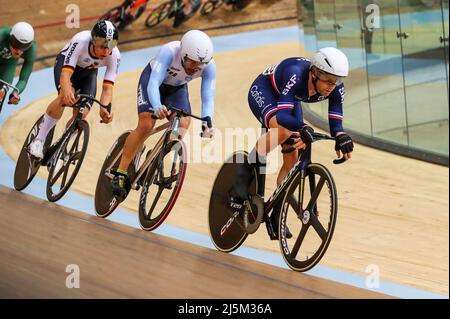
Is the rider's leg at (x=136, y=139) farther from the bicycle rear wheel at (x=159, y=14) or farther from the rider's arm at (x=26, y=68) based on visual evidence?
the bicycle rear wheel at (x=159, y=14)

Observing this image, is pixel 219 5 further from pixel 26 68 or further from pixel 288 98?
pixel 288 98

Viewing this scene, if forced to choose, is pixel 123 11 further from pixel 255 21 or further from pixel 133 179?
pixel 133 179

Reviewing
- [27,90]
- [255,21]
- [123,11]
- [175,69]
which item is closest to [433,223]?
[175,69]

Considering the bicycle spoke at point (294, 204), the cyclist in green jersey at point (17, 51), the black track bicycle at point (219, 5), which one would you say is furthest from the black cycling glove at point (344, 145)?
the black track bicycle at point (219, 5)

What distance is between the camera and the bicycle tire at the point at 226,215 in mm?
5152

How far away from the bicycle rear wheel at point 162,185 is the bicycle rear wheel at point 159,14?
8.24 m

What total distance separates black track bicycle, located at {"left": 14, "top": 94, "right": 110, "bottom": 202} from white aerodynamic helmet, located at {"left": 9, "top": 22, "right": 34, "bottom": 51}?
2.71 ft

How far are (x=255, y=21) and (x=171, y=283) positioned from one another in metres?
10.9

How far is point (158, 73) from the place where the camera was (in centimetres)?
508

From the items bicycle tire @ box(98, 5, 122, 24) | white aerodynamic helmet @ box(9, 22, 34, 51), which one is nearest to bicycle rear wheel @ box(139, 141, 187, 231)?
white aerodynamic helmet @ box(9, 22, 34, 51)

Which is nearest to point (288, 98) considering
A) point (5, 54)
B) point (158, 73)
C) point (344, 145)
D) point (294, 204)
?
point (344, 145)

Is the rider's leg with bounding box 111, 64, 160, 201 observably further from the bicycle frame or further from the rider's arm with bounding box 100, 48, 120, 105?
the rider's arm with bounding box 100, 48, 120, 105

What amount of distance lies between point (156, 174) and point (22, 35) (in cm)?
197

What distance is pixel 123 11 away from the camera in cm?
1304
